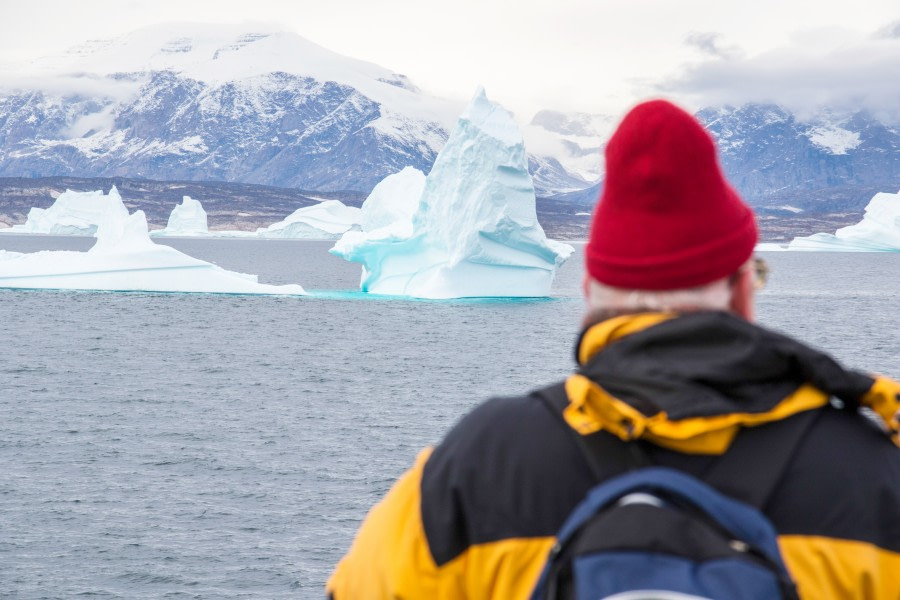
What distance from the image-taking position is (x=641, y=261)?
5.72ft

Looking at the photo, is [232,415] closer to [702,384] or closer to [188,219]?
[702,384]

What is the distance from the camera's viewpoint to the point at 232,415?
25.4 m

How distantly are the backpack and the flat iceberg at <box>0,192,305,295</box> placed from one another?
4580 centimetres

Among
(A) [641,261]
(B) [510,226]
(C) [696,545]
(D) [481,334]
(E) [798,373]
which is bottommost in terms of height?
(D) [481,334]

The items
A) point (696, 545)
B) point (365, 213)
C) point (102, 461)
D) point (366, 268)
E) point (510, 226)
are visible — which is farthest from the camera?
point (365, 213)

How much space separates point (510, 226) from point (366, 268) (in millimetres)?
14365

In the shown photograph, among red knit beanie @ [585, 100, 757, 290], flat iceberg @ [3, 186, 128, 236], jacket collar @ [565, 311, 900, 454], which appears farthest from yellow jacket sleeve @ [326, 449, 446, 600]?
flat iceberg @ [3, 186, 128, 236]

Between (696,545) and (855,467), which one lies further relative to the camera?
(855,467)

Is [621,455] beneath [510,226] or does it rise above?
above

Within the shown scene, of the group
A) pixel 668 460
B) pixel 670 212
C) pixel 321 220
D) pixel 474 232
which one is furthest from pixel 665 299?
pixel 321 220

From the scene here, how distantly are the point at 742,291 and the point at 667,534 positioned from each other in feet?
1.78

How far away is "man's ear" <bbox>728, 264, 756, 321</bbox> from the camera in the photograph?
1.82 m

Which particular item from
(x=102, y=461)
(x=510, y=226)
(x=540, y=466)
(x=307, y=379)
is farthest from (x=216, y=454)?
(x=510, y=226)

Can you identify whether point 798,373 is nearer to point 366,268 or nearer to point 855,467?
point 855,467
